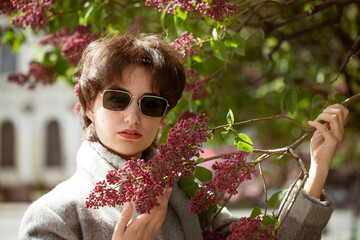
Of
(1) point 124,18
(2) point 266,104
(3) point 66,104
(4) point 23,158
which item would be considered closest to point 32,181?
(4) point 23,158

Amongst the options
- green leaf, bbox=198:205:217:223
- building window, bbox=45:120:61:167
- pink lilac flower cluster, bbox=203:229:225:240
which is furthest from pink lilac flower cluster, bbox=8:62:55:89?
building window, bbox=45:120:61:167

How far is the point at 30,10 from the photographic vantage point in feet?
7.77

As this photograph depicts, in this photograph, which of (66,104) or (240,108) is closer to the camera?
(240,108)

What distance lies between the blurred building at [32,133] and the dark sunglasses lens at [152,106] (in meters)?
23.8

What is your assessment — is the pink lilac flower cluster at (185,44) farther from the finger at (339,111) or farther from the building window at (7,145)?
the building window at (7,145)

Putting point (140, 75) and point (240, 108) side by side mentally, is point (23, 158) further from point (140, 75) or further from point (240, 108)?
point (140, 75)

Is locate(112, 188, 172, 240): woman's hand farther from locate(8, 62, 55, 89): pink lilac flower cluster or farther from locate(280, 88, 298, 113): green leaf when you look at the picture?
locate(8, 62, 55, 89): pink lilac flower cluster

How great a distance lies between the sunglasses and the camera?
192cm

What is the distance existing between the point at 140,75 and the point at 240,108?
144 inches

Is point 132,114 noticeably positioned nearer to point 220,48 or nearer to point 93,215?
point 93,215

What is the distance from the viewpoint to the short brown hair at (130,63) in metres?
1.97

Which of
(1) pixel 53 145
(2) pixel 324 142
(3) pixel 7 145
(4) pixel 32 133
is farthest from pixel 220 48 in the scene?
(3) pixel 7 145

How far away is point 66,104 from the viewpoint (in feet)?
86.8

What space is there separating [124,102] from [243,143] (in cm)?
52
